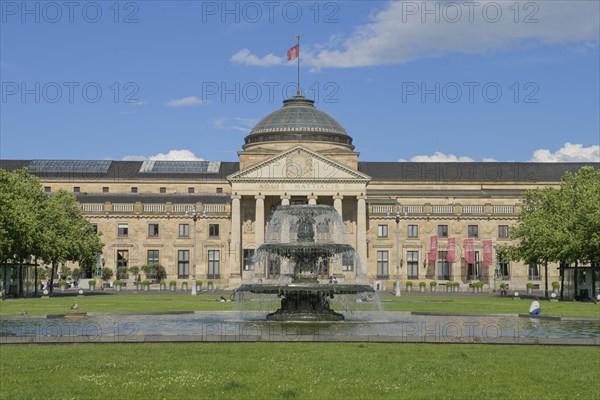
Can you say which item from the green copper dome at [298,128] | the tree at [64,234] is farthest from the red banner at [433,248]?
the tree at [64,234]

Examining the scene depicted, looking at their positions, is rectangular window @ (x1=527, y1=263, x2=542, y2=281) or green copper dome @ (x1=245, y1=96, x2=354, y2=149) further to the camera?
green copper dome @ (x1=245, y1=96, x2=354, y2=149)

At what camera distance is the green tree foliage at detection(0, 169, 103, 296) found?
6456 cm

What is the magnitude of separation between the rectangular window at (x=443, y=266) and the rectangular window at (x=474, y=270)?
2.57 meters

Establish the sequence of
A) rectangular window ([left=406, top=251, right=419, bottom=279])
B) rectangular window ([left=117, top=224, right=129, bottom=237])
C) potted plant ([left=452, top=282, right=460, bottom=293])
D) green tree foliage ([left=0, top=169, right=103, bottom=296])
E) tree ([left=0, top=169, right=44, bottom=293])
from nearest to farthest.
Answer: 1. tree ([left=0, top=169, right=44, bottom=293])
2. green tree foliage ([left=0, top=169, right=103, bottom=296])
3. potted plant ([left=452, top=282, right=460, bottom=293])
4. rectangular window ([left=406, top=251, right=419, bottom=279])
5. rectangular window ([left=117, top=224, right=129, bottom=237])

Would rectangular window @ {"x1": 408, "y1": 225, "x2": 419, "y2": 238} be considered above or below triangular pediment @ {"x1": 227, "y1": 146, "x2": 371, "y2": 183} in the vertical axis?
below

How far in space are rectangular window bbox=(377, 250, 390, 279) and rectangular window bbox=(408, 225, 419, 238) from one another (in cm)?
386

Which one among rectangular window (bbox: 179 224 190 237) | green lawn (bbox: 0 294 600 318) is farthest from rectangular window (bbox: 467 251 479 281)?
green lawn (bbox: 0 294 600 318)

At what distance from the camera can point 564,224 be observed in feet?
228

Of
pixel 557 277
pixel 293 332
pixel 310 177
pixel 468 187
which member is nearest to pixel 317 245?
pixel 293 332

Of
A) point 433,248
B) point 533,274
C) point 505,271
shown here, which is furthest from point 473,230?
point 433,248

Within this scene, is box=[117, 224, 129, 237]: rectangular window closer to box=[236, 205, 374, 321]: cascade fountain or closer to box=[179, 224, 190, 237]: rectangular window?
box=[179, 224, 190, 237]: rectangular window

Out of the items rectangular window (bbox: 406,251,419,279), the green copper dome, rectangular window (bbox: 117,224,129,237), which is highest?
the green copper dome

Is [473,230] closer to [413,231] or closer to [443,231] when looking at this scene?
[443,231]

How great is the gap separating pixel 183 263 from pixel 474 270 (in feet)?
119
